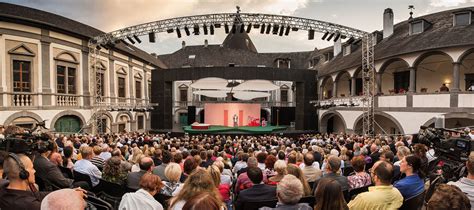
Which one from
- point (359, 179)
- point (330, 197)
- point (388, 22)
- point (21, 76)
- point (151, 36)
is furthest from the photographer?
point (388, 22)

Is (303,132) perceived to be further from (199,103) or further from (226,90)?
(199,103)

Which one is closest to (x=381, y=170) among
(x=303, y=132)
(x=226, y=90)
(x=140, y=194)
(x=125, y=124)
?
(x=140, y=194)

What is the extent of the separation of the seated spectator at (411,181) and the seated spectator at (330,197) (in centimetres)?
155

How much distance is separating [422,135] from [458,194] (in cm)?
382

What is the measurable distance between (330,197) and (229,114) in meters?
24.1

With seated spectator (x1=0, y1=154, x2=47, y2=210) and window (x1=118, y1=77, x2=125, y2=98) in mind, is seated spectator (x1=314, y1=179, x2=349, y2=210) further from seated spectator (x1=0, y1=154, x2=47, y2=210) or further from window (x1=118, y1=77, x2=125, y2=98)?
window (x1=118, y1=77, x2=125, y2=98)

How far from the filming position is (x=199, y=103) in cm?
3794

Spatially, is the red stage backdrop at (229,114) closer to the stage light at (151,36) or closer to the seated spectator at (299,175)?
the stage light at (151,36)

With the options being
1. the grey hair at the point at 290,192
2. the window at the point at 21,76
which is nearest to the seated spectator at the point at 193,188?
the grey hair at the point at 290,192

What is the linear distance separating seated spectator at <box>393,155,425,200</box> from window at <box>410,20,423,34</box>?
19.9 meters

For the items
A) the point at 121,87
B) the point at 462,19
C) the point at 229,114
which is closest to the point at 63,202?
the point at 462,19

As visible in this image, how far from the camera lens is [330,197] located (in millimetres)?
2611

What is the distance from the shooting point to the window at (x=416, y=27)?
1952cm

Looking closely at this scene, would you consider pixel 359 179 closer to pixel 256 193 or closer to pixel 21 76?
pixel 256 193
